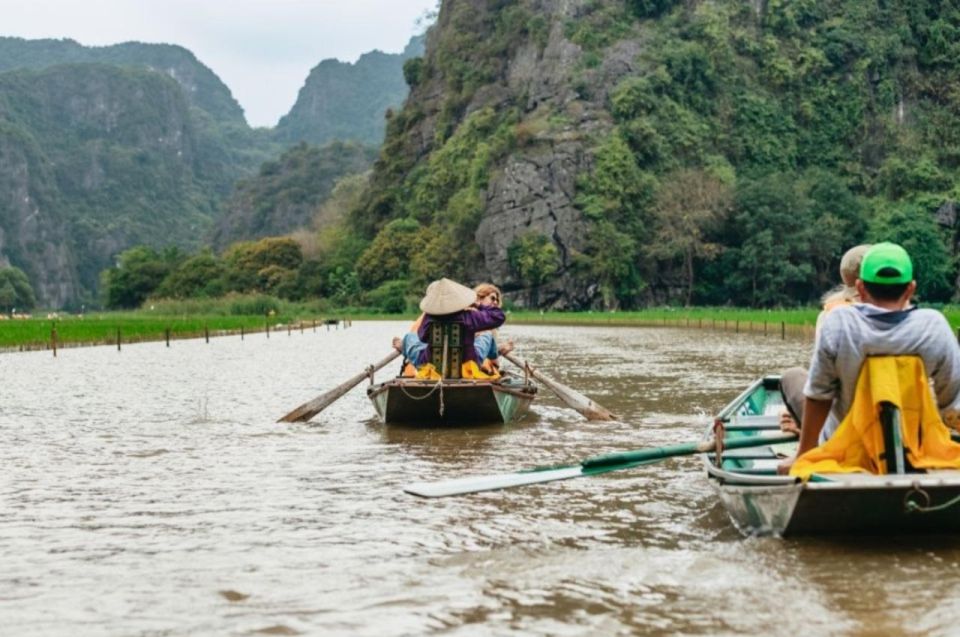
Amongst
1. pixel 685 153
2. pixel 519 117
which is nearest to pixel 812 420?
pixel 685 153

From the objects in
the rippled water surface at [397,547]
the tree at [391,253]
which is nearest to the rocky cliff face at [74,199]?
the tree at [391,253]

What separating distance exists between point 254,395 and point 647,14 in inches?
2827

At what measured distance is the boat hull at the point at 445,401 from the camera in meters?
11.6

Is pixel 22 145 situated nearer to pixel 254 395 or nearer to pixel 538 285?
pixel 538 285

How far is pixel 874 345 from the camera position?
5504 millimetres

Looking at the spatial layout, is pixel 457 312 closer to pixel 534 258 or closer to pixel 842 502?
pixel 842 502

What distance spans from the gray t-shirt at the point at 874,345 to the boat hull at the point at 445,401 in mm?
6198

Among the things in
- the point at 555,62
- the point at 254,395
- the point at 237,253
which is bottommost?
the point at 254,395

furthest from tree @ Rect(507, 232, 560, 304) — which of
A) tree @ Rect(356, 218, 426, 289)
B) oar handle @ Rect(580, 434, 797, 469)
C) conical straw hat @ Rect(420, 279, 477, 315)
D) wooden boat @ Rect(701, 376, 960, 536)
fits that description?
wooden boat @ Rect(701, 376, 960, 536)

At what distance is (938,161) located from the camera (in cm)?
7362

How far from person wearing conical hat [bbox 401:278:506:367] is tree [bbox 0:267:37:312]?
4213 inches

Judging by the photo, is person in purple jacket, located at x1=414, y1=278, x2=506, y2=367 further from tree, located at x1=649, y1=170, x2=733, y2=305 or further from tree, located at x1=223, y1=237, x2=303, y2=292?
tree, located at x1=223, y1=237, x2=303, y2=292

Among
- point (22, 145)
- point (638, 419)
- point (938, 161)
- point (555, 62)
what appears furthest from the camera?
point (22, 145)

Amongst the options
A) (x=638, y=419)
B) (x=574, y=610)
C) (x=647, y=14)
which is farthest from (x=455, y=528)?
(x=647, y=14)
